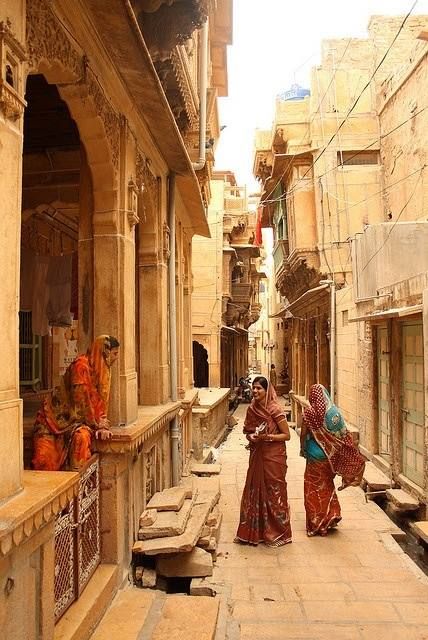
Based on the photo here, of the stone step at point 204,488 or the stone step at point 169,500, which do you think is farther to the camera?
the stone step at point 204,488

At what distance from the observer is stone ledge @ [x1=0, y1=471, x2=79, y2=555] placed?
8.20 ft

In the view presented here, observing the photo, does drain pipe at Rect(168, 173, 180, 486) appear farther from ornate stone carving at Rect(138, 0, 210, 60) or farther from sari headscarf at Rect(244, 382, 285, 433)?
ornate stone carving at Rect(138, 0, 210, 60)

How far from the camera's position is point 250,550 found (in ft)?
21.3

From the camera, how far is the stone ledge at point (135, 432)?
15.6ft

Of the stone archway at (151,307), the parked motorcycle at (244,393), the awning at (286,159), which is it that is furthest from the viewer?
the parked motorcycle at (244,393)

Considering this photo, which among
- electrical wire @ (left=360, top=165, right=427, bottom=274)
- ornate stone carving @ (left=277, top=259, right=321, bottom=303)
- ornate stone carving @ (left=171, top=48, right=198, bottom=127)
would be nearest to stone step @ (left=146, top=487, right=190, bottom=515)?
ornate stone carving @ (left=171, top=48, right=198, bottom=127)

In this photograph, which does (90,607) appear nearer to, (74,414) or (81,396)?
(74,414)

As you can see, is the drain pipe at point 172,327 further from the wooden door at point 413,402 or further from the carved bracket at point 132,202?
the wooden door at point 413,402

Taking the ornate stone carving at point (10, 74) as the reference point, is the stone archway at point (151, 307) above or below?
below

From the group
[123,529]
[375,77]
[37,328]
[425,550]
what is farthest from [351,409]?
[375,77]

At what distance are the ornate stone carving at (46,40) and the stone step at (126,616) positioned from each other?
12.9 feet

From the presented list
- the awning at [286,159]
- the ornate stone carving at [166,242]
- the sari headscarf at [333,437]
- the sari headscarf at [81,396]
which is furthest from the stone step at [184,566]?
the awning at [286,159]

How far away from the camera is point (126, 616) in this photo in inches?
171

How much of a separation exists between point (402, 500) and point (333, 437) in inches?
76.4
